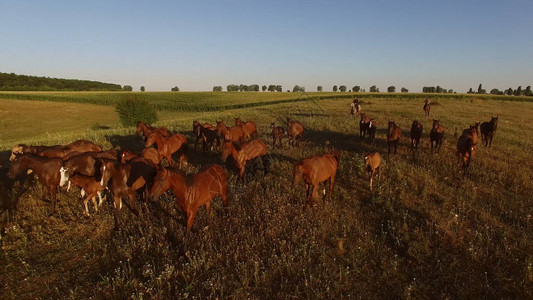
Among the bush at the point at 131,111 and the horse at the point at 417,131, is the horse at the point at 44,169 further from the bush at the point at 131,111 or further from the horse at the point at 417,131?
the bush at the point at 131,111

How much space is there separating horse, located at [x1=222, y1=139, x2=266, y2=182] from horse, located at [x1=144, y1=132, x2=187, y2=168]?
292 cm

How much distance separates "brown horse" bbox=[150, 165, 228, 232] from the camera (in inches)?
236

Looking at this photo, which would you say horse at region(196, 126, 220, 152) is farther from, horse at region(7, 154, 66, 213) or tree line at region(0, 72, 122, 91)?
tree line at region(0, 72, 122, 91)

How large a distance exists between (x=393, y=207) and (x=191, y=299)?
20.5 ft

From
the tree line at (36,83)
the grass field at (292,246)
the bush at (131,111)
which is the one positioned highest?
the tree line at (36,83)

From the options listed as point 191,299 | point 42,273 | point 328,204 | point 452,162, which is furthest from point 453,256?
point 42,273

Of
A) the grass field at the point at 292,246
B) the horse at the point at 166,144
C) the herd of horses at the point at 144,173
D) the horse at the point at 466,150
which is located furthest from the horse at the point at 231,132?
the horse at the point at 466,150

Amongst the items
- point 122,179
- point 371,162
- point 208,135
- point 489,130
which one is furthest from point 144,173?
point 489,130

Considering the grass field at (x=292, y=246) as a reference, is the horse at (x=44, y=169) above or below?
above

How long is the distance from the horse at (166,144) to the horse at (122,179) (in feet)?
10.5

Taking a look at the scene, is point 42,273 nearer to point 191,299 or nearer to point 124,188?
point 124,188

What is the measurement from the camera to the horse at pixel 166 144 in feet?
36.3

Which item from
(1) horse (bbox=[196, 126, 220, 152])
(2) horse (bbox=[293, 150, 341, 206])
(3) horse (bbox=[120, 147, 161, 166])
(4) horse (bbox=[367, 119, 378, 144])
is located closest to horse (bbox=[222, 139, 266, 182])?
(3) horse (bbox=[120, 147, 161, 166])

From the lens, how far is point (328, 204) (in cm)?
820
